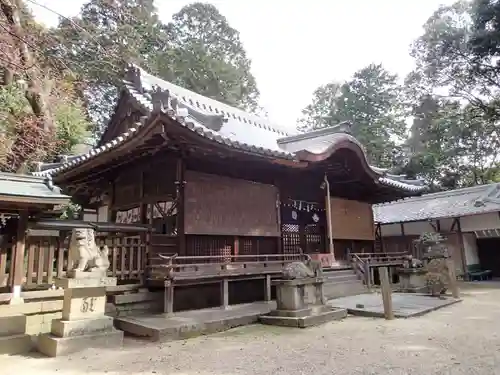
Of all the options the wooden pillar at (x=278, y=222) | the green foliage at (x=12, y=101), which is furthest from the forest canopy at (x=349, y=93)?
the wooden pillar at (x=278, y=222)

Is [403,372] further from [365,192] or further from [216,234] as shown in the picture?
[365,192]

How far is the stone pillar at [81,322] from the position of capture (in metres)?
5.77

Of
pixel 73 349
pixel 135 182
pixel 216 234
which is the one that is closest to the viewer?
pixel 73 349

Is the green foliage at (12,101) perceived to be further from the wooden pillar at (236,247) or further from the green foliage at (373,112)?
the green foliage at (373,112)

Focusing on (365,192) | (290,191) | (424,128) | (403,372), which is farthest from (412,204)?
(403,372)

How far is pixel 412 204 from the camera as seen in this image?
1009 inches

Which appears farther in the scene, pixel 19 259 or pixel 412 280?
pixel 412 280

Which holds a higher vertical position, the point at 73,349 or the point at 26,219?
the point at 26,219

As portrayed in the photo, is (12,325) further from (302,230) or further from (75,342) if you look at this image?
(302,230)

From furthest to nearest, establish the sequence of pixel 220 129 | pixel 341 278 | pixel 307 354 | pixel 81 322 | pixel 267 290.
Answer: pixel 341 278
pixel 220 129
pixel 267 290
pixel 81 322
pixel 307 354

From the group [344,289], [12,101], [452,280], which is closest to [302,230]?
[344,289]

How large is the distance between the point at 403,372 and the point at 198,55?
3021 centimetres

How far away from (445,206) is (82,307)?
21.9 metres

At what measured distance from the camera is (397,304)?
31.4 ft
